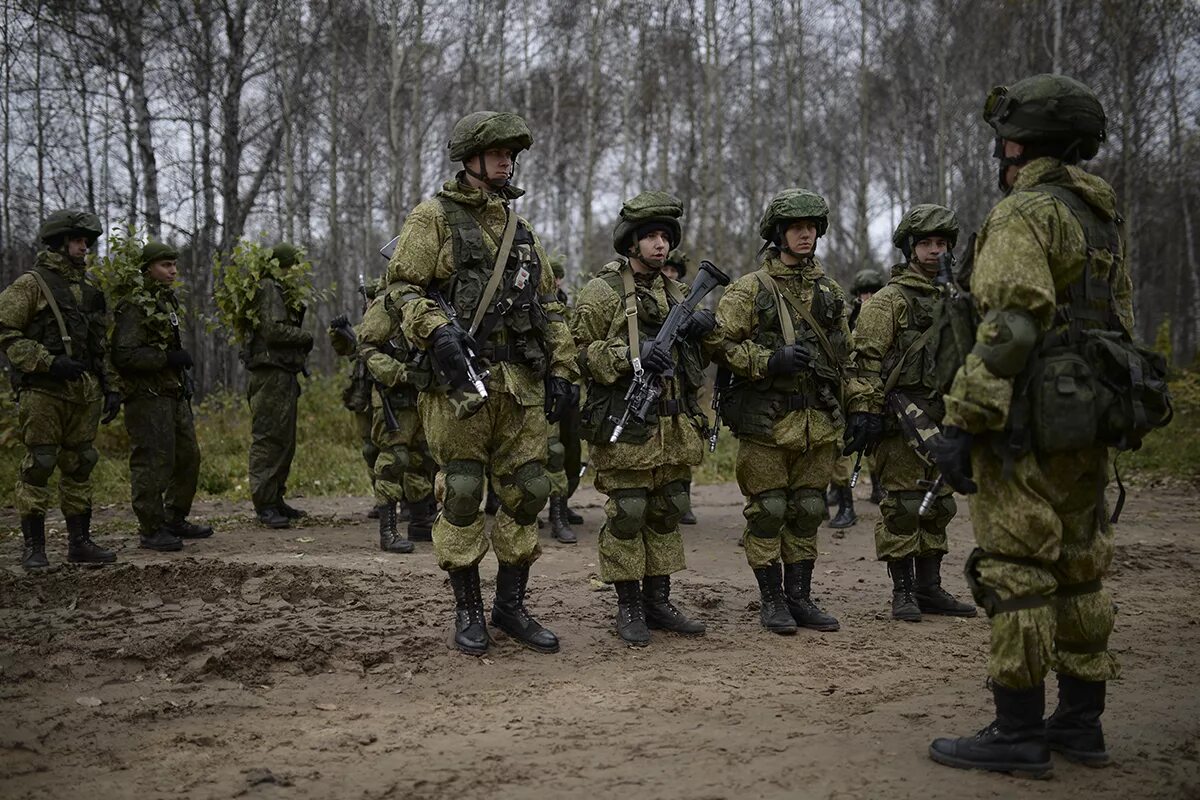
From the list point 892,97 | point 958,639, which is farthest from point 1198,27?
point 958,639

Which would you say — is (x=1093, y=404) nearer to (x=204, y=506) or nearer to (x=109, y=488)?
(x=204, y=506)

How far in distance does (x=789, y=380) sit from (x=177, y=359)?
17.0 feet

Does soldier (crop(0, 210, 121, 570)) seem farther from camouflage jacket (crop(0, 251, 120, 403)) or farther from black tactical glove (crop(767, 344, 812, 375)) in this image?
black tactical glove (crop(767, 344, 812, 375))

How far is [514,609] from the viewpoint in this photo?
17.5ft

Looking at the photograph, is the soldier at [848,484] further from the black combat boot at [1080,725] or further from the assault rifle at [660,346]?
the black combat boot at [1080,725]

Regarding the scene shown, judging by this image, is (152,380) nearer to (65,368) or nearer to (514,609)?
(65,368)

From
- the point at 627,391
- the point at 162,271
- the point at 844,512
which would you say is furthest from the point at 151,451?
the point at 844,512

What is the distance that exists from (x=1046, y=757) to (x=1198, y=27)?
892 inches

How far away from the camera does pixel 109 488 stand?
434 inches

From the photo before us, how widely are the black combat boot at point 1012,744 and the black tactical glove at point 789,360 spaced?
225 centimetres

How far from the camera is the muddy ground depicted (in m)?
3.41

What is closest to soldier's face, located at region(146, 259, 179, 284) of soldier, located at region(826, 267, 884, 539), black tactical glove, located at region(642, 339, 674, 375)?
black tactical glove, located at region(642, 339, 674, 375)

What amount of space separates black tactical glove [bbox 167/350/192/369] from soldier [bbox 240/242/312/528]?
105cm

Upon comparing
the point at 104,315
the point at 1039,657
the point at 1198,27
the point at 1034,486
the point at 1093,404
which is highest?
the point at 1198,27
